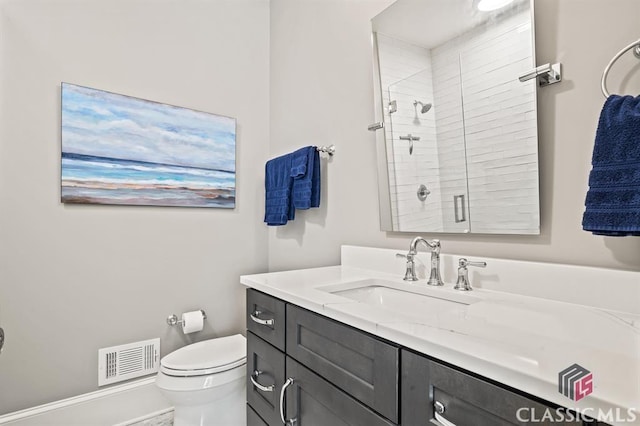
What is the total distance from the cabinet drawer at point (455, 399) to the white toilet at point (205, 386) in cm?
115

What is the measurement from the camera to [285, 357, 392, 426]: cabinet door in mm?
774

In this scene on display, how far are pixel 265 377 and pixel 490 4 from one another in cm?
149

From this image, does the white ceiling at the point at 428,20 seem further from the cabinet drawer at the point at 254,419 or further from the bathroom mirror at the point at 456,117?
the cabinet drawer at the point at 254,419

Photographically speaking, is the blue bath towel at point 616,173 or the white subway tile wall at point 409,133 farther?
the white subway tile wall at point 409,133

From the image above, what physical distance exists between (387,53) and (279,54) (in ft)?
3.69

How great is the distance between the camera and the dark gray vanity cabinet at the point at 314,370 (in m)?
0.73

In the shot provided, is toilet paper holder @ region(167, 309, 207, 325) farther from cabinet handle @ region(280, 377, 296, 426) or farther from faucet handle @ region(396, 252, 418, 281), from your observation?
faucet handle @ region(396, 252, 418, 281)

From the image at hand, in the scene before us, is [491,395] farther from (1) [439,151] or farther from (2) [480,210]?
(1) [439,151]

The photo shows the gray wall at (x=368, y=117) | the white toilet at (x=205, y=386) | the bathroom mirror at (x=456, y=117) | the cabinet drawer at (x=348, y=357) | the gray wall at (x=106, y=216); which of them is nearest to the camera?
the cabinet drawer at (x=348, y=357)

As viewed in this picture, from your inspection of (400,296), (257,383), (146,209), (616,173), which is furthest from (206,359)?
(616,173)

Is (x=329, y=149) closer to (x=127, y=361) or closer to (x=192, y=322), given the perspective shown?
(x=192, y=322)

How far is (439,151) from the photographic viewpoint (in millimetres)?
1252

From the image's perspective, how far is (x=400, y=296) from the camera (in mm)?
1193

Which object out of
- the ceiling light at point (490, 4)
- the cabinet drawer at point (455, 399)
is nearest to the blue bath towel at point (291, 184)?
the ceiling light at point (490, 4)
